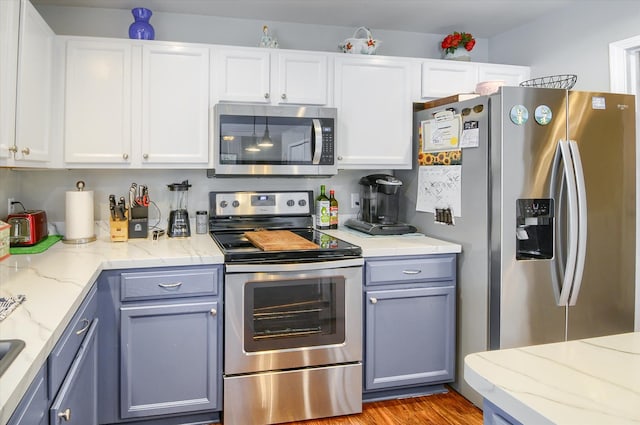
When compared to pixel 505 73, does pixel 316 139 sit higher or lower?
lower

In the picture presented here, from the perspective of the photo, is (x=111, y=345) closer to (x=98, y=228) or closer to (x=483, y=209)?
(x=98, y=228)

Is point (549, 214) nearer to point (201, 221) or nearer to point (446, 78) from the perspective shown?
point (446, 78)

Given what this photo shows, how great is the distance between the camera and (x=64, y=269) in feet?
6.33

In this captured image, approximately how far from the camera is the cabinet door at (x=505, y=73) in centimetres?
315

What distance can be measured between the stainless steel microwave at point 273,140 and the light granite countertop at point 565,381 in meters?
1.86

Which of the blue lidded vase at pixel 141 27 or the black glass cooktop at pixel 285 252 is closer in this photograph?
the black glass cooktop at pixel 285 252

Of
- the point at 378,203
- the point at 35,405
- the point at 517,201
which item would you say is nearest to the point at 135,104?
the point at 378,203

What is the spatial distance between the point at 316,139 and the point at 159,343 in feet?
4.53

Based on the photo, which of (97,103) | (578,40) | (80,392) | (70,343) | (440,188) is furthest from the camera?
(578,40)

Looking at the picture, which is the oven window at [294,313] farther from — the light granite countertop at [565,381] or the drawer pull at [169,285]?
the light granite countertop at [565,381]

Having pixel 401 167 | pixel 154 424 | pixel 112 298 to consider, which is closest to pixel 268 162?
pixel 401 167

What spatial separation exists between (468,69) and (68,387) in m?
2.87

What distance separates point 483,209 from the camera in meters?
2.41

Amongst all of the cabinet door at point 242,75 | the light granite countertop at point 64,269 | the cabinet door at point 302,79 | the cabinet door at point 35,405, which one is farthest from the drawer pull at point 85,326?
the cabinet door at point 302,79
